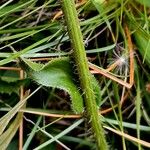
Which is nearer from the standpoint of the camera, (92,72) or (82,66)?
(82,66)

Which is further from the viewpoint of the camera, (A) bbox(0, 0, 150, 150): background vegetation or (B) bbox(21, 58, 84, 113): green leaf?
(A) bbox(0, 0, 150, 150): background vegetation

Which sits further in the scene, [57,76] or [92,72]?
[92,72]
